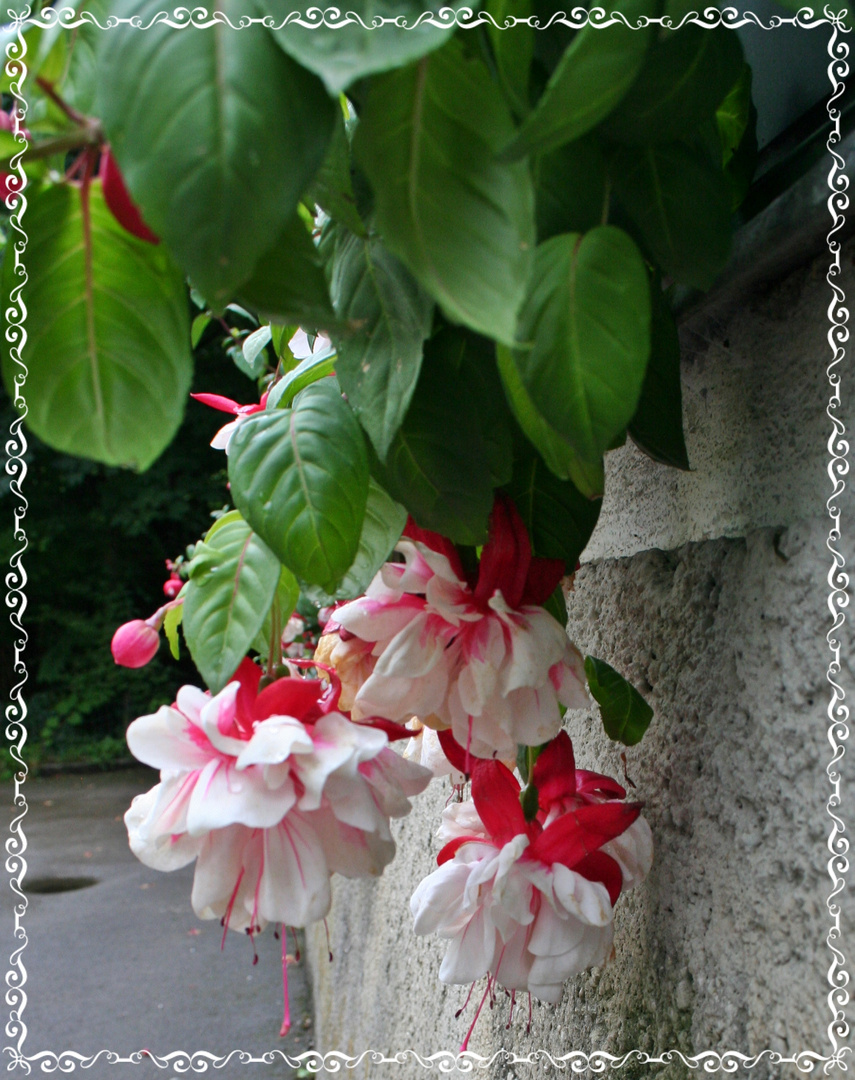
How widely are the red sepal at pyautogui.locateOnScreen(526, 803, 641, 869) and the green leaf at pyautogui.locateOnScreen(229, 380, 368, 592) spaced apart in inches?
6.8

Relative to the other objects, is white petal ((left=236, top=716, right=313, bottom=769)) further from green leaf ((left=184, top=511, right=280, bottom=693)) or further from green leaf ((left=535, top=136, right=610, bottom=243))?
green leaf ((left=535, top=136, right=610, bottom=243))

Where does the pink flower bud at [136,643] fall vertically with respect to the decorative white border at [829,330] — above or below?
below

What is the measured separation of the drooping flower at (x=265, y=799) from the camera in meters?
0.33

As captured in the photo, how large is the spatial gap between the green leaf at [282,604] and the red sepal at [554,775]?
15cm

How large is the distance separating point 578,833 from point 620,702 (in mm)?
81

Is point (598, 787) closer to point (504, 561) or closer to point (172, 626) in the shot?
point (504, 561)

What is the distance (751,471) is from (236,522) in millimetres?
255

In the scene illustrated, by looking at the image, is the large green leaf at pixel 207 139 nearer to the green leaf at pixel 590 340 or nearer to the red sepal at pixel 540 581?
the green leaf at pixel 590 340

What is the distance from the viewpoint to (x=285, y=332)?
567 millimetres

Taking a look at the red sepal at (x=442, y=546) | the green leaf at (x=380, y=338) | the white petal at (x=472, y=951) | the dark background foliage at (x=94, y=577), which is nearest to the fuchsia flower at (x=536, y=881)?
the white petal at (x=472, y=951)

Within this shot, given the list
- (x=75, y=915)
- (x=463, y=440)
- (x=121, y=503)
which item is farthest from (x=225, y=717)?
(x=121, y=503)

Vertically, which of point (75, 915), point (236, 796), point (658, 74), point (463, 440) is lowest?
point (75, 915)

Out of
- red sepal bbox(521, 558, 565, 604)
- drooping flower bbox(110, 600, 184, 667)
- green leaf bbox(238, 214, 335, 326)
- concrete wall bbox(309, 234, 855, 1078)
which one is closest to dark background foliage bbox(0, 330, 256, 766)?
drooping flower bbox(110, 600, 184, 667)

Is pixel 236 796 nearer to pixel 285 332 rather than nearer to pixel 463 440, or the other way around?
pixel 463 440
